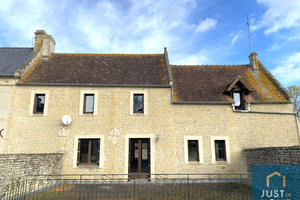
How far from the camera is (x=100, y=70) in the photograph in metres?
13.6

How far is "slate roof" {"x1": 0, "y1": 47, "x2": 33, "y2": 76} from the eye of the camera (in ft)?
39.7

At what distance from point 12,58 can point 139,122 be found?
1043cm

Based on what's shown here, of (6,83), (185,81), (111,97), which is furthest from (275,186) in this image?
(6,83)

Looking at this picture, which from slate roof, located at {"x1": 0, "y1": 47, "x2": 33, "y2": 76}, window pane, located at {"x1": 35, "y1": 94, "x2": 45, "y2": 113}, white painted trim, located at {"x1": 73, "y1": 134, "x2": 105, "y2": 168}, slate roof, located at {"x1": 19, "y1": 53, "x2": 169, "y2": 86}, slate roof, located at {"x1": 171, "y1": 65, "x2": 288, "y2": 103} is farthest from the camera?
slate roof, located at {"x1": 171, "y1": 65, "x2": 288, "y2": 103}

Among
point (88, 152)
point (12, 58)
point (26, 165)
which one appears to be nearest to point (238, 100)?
point (88, 152)

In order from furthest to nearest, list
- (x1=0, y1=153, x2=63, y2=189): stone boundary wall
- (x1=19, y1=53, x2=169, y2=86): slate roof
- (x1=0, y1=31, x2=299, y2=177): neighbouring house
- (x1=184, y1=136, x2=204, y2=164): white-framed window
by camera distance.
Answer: (x1=19, y1=53, x2=169, y2=86): slate roof, (x1=184, y1=136, x2=204, y2=164): white-framed window, (x1=0, y1=31, x2=299, y2=177): neighbouring house, (x1=0, y1=153, x2=63, y2=189): stone boundary wall

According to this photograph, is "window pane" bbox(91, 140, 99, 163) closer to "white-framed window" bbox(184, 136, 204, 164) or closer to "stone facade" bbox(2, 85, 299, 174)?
"stone facade" bbox(2, 85, 299, 174)

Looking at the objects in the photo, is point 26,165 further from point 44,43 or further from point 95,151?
point 44,43

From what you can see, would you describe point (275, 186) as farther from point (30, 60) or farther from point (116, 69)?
point (30, 60)

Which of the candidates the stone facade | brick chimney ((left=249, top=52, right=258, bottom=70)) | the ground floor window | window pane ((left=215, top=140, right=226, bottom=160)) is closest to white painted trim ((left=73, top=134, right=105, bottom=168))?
the stone facade

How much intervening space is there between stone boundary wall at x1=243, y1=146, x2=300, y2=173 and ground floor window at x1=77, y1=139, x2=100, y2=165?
8.62 metres

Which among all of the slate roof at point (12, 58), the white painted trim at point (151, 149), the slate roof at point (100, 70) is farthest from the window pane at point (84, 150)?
the slate roof at point (12, 58)

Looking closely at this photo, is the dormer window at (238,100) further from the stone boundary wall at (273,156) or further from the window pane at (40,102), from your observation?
the window pane at (40,102)

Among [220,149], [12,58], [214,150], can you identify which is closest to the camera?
[214,150]
